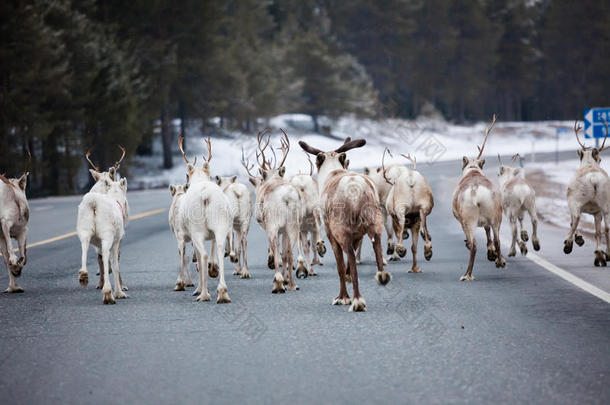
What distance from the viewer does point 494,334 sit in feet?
24.0

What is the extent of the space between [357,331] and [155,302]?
2.79 meters

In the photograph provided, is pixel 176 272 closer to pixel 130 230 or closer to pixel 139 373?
pixel 139 373

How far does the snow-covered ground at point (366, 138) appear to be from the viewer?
49469 millimetres

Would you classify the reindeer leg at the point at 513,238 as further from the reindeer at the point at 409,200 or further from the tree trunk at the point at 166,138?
the tree trunk at the point at 166,138

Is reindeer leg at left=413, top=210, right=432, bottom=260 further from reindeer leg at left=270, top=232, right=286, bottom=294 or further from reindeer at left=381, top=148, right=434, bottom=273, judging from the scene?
reindeer leg at left=270, top=232, right=286, bottom=294

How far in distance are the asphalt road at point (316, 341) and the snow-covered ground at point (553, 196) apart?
24.1 feet

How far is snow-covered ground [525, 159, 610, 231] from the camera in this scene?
1894cm

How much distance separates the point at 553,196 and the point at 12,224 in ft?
62.9

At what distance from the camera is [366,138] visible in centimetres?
7406

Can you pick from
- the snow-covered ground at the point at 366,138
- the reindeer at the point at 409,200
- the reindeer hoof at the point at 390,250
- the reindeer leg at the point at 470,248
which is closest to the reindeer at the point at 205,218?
the reindeer at the point at 409,200

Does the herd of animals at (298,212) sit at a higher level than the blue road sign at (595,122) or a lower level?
lower

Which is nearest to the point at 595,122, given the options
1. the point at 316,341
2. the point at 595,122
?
the point at 595,122

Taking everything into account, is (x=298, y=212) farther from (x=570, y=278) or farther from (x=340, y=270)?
(x=570, y=278)

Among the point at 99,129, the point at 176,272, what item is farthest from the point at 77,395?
the point at 99,129
